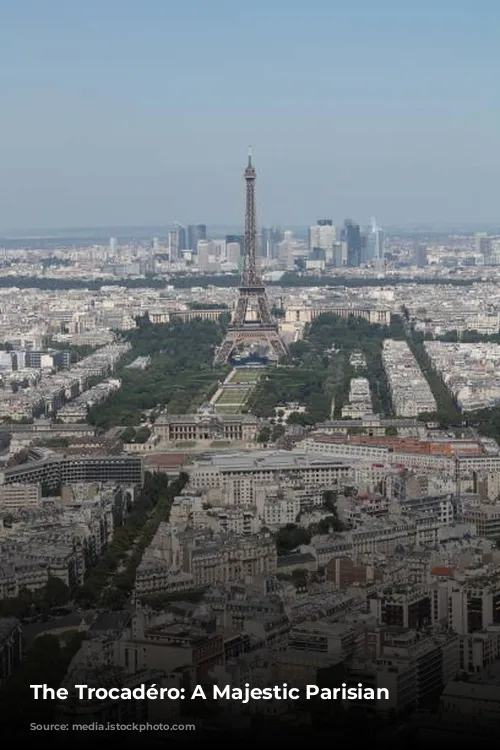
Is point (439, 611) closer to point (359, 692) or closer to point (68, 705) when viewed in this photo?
point (359, 692)

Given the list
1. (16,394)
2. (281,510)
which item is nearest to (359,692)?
(281,510)

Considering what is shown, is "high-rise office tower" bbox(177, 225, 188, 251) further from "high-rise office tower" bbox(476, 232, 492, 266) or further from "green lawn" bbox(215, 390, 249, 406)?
"green lawn" bbox(215, 390, 249, 406)

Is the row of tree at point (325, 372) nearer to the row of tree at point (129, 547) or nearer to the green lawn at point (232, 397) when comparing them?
the green lawn at point (232, 397)

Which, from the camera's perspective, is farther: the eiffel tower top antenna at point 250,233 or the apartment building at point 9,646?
the eiffel tower top antenna at point 250,233

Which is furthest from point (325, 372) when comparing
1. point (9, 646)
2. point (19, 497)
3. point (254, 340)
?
point (9, 646)

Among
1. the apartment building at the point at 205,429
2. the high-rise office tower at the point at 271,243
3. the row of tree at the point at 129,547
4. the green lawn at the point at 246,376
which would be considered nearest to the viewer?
the row of tree at the point at 129,547

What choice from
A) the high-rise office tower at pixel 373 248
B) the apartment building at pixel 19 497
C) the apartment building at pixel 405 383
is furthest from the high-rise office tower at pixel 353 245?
the apartment building at pixel 19 497
